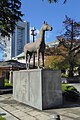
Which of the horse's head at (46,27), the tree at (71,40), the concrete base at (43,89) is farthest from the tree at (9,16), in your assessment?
the tree at (71,40)

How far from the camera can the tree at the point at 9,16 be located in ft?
49.2

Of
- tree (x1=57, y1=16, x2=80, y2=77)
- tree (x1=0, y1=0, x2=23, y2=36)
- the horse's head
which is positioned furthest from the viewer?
tree (x1=57, y1=16, x2=80, y2=77)

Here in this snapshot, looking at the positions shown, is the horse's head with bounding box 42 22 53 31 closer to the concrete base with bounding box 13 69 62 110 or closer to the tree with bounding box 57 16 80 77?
the concrete base with bounding box 13 69 62 110

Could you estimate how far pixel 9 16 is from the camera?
16297 mm

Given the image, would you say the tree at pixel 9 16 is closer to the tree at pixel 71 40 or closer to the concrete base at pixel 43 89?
the concrete base at pixel 43 89

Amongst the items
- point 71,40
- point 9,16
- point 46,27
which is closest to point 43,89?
point 46,27

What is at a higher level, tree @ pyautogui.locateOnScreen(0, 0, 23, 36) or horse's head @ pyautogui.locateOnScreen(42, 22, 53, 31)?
tree @ pyautogui.locateOnScreen(0, 0, 23, 36)

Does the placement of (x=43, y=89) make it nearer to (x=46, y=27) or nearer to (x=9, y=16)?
(x=46, y=27)

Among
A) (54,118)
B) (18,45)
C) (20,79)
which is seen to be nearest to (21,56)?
(18,45)

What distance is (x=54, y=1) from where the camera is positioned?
8.53m

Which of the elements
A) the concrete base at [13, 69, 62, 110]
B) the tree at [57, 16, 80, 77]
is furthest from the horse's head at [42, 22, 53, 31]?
the tree at [57, 16, 80, 77]

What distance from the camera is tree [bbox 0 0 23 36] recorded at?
49.2 feet

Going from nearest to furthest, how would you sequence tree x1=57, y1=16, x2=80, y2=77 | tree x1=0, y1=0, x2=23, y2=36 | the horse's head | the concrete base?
the concrete base, the horse's head, tree x1=0, y1=0, x2=23, y2=36, tree x1=57, y1=16, x2=80, y2=77

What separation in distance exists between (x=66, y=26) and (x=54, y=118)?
107 feet
